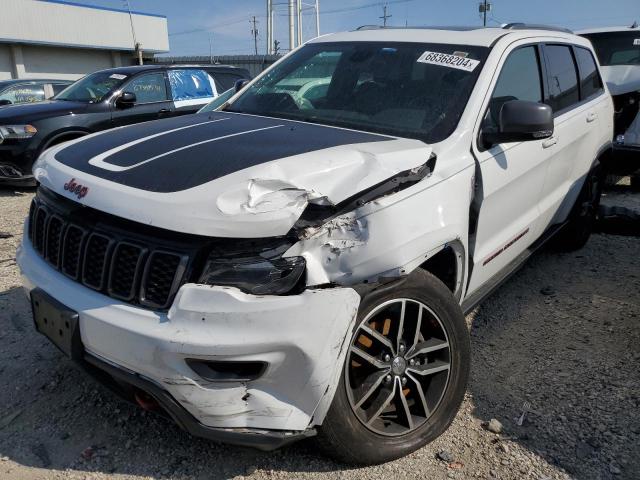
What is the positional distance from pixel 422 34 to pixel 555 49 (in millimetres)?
1234

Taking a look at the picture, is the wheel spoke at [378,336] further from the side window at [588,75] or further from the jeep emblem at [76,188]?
the side window at [588,75]

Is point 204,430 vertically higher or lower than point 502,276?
higher

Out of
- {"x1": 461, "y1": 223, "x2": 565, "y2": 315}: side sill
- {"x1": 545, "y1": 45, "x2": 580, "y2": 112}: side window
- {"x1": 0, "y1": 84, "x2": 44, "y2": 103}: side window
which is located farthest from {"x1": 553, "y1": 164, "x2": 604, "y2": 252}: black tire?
{"x1": 0, "y1": 84, "x2": 44, "y2": 103}: side window

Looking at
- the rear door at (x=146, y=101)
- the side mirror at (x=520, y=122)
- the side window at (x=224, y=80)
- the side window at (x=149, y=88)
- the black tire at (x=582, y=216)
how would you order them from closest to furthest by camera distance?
1. the side mirror at (x=520, y=122)
2. the black tire at (x=582, y=216)
3. the rear door at (x=146, y=101)
4. the side window at (x=149, y=88)
5. the side window at (x=224, y=80)

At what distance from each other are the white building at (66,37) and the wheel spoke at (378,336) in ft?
105

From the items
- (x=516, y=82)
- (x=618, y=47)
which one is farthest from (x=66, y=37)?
(x=516, y=82)

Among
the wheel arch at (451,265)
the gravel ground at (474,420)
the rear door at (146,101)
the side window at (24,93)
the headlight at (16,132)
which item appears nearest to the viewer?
the gravel ground at (474,420)

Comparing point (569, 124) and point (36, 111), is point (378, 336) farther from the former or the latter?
point (36, 111)

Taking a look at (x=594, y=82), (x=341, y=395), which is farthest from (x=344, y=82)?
(x=594, y=82)

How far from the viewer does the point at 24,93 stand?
11609mm

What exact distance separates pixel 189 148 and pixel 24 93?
10950mm

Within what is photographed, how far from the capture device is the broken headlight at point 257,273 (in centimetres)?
197

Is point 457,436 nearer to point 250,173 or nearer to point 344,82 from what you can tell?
point 250,173

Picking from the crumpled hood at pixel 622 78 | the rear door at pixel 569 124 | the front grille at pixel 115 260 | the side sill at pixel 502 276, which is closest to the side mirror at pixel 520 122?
the side sill at pixel 502 276
